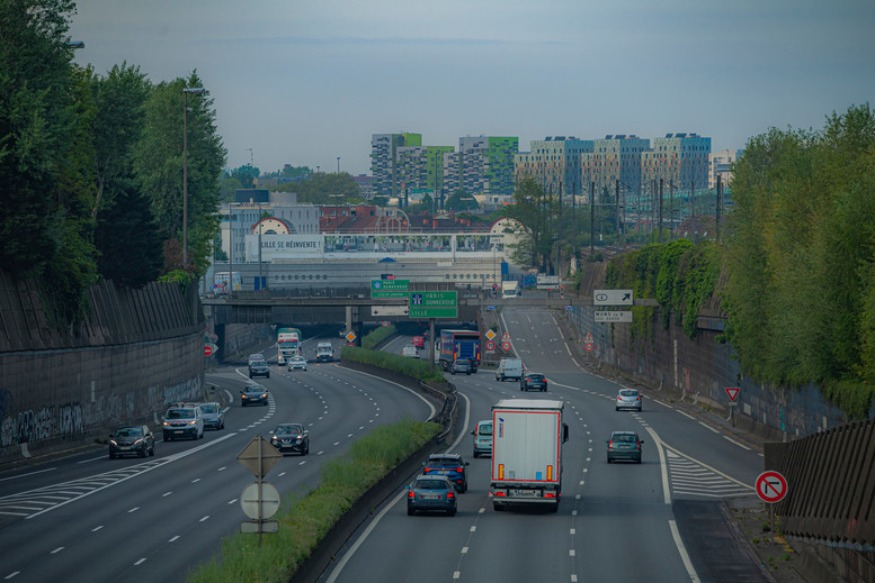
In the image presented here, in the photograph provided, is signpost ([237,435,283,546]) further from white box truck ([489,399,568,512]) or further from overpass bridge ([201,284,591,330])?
overpass bridge ([201,284,591,330])

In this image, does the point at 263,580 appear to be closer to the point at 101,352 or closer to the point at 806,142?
the point at 101,352

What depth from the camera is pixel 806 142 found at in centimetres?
7538

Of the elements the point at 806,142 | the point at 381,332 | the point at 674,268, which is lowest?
the point at 381,332

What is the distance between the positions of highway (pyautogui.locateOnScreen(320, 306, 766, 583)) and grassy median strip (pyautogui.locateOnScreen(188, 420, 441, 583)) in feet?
3.73

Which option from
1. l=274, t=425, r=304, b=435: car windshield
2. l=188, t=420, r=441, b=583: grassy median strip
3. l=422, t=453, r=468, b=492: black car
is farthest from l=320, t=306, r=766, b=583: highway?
l=274, t=425, r=304, b=435: car windshield

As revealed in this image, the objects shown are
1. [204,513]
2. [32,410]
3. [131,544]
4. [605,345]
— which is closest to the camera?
[131,544]

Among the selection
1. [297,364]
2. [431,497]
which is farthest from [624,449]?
[297,364]

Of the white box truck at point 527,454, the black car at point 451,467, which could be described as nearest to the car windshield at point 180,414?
the black car at point 451,467

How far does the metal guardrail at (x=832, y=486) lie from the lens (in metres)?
24.1

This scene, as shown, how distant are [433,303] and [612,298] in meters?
15.0

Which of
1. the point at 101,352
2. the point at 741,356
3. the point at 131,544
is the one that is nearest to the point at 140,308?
the point at 101,352

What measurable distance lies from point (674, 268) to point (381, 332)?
91.4 m

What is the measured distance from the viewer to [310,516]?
33.5 m

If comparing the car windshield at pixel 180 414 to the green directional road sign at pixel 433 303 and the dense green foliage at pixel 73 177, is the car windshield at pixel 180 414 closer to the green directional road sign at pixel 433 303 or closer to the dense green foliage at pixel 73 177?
the dense green foliage at pixel 73 177
